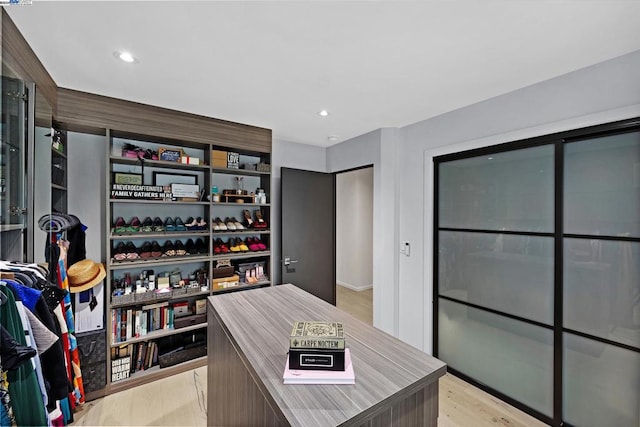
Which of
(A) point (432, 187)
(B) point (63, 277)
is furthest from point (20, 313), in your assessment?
(A) point (432, 187)

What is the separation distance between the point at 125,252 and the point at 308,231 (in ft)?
6.28

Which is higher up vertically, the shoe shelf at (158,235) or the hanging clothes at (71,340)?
the shoe shelf at (158,235)

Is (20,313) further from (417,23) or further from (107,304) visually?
(417,23)

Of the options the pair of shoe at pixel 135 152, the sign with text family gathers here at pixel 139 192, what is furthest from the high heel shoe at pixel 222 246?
the pair of shoe at pixel 135 152

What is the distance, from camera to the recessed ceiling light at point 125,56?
1.65 m

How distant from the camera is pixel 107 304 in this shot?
232cm

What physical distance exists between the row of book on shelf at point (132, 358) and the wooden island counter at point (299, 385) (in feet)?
4.16

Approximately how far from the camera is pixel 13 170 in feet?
4.63

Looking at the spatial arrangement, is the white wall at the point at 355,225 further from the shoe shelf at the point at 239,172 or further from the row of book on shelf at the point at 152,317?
the row of book on shelf at the point at 152,317

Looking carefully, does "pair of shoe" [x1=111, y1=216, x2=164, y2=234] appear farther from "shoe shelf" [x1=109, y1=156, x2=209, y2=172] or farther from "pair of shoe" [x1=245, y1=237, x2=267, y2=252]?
"pair of shoe" [x1=245, y1=237, x2=267, y2=252]

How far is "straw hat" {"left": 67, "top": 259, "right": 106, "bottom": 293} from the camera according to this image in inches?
83.9

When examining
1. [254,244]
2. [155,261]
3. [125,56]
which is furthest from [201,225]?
[125,56]

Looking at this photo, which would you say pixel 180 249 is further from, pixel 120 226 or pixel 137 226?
pixel 120 226

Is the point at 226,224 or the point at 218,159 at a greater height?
the point at 218,159
